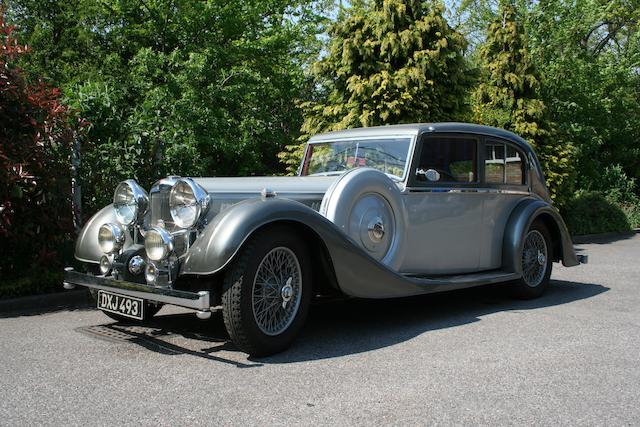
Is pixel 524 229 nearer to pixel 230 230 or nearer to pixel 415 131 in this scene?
pixel 415 131

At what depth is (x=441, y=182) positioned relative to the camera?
5.93 meters

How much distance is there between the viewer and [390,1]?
10.9 metres

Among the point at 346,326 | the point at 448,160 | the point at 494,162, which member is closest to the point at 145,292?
the point at 346,326

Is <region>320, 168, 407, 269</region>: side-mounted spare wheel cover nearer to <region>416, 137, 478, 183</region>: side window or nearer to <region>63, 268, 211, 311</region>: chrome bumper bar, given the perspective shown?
<region>416, 137, 478, 183</region>: side window

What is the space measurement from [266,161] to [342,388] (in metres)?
12.0

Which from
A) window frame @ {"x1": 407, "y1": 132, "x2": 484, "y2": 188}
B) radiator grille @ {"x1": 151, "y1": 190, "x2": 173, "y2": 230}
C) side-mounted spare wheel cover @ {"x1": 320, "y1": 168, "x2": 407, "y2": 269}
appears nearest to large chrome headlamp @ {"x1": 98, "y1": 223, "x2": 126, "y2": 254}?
radiator grille @ {"x1": 151, "y1": 190, "x2": 173, "y2": 230}

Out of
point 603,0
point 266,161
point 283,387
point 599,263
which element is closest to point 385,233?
point 283,387

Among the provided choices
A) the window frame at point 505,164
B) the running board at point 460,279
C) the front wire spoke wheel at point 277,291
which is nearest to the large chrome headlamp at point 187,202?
the front wire spoke wheel at point 277,291

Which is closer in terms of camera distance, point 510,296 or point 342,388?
point 342,388

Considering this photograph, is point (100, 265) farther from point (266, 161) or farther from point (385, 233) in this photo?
Result: point (266, 161)

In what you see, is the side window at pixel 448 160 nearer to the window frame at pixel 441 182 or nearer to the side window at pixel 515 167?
the window frame at pixel 441 182

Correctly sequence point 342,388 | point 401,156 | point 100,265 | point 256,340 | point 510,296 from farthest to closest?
point 510,296 → point 401,156 → point 100,265 → point 256,340 → point 342,388

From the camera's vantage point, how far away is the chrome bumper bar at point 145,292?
4.03 metres

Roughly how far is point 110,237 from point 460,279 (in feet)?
10.1
